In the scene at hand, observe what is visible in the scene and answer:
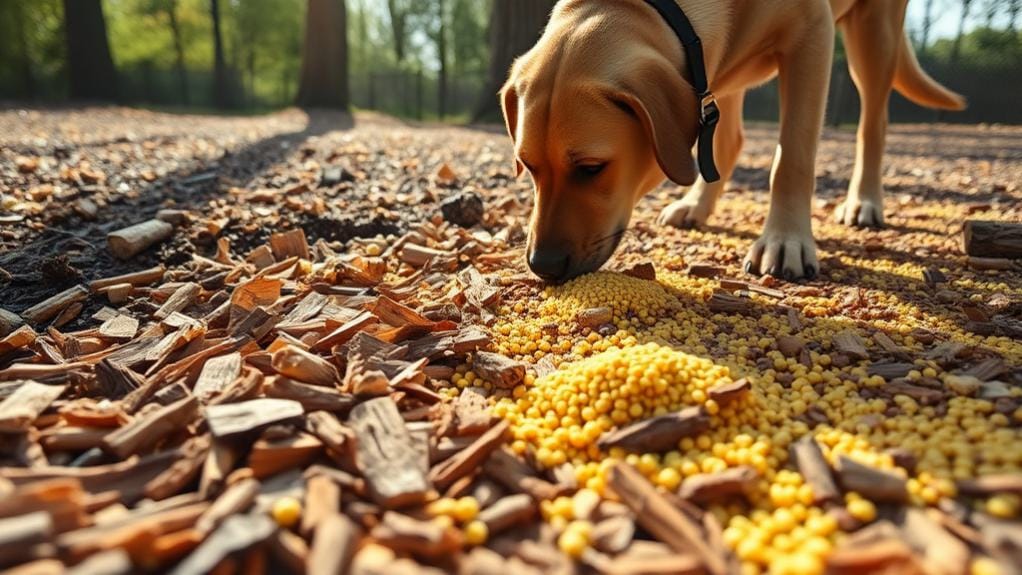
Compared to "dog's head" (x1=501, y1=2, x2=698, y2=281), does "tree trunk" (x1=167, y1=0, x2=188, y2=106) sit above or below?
above

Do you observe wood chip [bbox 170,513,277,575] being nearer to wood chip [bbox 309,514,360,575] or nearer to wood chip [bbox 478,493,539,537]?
wood chip [bbox 309,514,360,575]

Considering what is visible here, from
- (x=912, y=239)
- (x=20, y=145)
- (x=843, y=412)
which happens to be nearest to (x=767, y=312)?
(x=843, y=412)

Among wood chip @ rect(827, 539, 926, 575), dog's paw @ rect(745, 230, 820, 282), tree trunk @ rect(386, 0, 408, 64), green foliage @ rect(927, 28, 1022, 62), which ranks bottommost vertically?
wood chip @ rect(827, 539, 926, 575)

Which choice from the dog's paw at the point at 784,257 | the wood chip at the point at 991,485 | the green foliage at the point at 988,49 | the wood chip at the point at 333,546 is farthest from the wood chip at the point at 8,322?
the green foliage at the point at 988,49

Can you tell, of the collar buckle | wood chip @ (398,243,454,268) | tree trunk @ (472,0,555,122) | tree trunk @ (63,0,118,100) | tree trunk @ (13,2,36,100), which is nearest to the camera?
the collar buckle

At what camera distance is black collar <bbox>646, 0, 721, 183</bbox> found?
2873 millimetres

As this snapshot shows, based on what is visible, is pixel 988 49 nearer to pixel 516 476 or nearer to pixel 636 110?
pixel 636 110

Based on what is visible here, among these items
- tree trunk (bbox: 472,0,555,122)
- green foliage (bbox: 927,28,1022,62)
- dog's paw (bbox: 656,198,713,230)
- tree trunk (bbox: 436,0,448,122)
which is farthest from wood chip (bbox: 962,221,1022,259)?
tree trunk (bbox: 436,0,448,122)

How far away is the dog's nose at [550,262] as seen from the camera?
2.85 meters

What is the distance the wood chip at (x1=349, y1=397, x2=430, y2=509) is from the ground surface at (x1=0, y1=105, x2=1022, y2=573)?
0.05 meters

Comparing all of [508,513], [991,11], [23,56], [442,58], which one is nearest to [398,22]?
[442,58]

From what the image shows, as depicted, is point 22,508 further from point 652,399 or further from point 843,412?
point 843,412

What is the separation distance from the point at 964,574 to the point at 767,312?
167 cm

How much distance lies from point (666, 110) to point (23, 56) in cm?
2978
